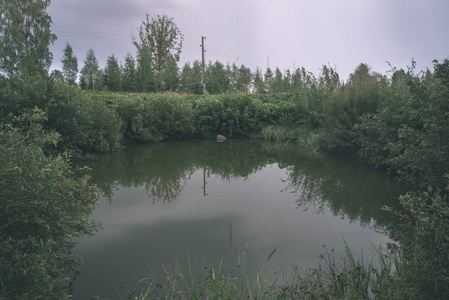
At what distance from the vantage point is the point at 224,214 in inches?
215

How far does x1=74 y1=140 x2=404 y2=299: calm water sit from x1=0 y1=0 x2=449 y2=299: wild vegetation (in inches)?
20.1

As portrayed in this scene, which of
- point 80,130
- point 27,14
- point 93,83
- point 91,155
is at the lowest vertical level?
point 91,155

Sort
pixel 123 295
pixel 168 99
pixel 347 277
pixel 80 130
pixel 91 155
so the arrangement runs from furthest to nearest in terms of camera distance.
A: pixel 168 99 < pixel 91 155 < pixel 80 130 < pixel 123 295 < pixel 347 277

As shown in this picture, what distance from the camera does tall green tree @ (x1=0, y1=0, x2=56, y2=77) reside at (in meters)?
30.5

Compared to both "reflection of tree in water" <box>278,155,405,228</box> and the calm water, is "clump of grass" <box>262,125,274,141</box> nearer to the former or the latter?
the calm water

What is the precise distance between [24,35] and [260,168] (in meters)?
33.5

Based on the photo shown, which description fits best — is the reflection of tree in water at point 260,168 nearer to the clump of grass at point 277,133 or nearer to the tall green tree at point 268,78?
the clump of grass at point 277,133

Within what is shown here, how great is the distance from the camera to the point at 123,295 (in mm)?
3107

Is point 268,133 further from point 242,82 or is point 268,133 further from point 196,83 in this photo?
point 242,82

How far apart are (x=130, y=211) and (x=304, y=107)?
12.9 metres

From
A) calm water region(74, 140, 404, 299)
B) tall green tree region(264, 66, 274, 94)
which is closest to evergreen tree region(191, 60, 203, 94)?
tall green tree region(264, 66, 274, 94)

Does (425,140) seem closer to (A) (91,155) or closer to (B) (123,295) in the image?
(B) (123,295)

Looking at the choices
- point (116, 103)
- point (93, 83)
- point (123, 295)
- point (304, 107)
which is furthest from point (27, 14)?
point (123, 295)

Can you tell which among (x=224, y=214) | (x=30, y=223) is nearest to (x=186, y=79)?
(x=224, y=214)
